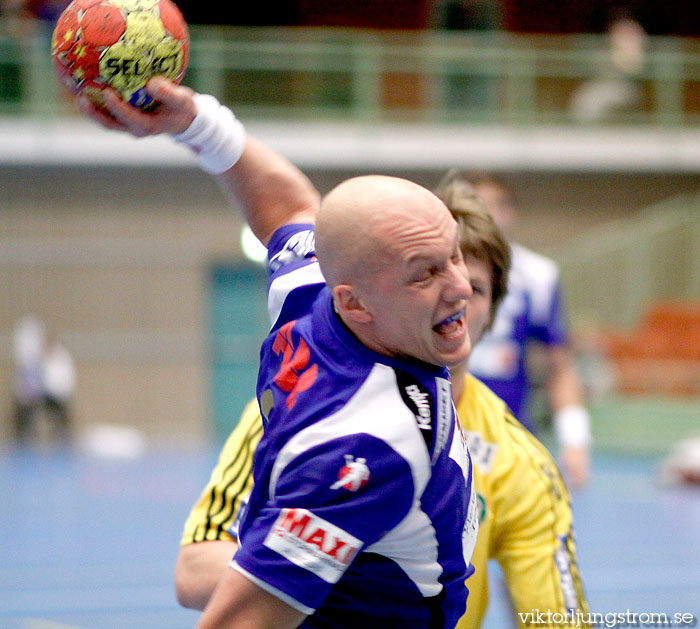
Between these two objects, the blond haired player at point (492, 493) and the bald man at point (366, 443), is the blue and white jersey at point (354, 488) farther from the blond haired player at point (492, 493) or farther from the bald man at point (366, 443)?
the blond haired player at point (492, 493)

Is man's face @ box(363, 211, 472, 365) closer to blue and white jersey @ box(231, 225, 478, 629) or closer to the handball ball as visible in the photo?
blue and white jersey @ box(231, 225, 478, 629)

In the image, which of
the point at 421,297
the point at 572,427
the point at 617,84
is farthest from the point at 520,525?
the point at 617,84

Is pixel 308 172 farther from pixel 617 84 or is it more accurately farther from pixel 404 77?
pixel 617 84

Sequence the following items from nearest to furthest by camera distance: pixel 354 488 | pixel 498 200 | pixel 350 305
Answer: pixel 354 488 < pixel 350 305 < pixel 498 200

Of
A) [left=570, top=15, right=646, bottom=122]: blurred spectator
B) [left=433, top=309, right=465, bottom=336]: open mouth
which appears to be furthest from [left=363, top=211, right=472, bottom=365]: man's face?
[left=570, top=15, right=646, bottom=122]: blurred spectator

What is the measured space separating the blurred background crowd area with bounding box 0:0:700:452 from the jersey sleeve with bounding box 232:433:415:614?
11.5 metres

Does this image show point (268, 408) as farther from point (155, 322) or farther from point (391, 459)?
point (155, 322)

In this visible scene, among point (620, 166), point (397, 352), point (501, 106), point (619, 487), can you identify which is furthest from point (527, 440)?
point (620, 166)

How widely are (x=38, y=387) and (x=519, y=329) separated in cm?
1147

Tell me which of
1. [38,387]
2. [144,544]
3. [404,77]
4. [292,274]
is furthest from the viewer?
[38,387]

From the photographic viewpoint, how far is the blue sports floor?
4980mm

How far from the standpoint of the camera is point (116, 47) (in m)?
2.10

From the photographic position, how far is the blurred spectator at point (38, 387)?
48.0ft

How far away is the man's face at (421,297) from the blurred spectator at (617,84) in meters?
13.8
